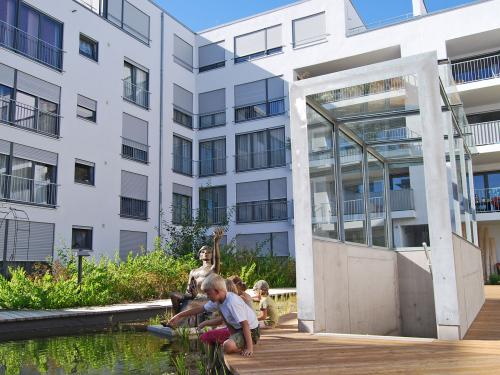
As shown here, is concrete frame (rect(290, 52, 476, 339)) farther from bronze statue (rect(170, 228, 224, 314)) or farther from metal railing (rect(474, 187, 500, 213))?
metal railing (rect(474, 187, 500, 213))

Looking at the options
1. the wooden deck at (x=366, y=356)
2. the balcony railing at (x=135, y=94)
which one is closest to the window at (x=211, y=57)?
the balcony railing at (x=135, y=94)

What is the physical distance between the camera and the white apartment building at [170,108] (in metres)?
20.2

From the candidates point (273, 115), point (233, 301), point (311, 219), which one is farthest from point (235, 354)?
point (273, 115)

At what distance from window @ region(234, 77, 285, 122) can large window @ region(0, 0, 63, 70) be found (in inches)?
439

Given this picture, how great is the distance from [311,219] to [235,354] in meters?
2.11

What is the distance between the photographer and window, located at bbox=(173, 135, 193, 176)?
1139 inches

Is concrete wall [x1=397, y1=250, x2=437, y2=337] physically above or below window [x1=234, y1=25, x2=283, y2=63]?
below

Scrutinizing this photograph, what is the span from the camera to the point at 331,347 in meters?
4.98

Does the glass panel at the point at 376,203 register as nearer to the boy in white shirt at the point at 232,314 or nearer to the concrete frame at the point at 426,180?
the concrete frame at the point at 426,180

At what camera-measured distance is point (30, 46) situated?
67.9 feet

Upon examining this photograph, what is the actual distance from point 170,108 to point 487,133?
16525 millimetres

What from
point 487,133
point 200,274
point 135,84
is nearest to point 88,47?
point 135,84

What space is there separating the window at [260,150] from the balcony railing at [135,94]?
594 centimetres

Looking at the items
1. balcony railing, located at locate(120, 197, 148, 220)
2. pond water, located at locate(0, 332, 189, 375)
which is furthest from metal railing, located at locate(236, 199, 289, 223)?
pond water, located at locate(0, 332, 189, 375)
